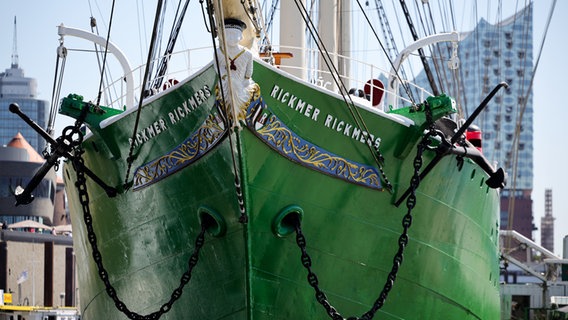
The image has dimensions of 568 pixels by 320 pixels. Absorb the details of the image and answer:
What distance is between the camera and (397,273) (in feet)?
50.6

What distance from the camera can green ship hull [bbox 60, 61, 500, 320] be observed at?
547 inches

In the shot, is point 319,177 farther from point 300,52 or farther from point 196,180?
point 300,52

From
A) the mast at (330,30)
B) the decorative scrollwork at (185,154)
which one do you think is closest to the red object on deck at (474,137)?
the mast at (330,30)

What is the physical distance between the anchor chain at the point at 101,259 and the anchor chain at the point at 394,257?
119cm

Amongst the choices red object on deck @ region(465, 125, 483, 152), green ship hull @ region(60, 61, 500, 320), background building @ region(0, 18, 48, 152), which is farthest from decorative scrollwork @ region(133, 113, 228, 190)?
background building @ region(0, 18, 48, 152)

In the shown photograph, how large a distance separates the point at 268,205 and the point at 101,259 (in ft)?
8.98

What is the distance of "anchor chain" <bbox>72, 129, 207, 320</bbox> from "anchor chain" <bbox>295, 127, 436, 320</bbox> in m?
1.19

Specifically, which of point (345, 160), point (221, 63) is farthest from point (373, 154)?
point (221, 63)

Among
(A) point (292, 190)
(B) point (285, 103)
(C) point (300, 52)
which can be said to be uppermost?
(C) point (300, 52)

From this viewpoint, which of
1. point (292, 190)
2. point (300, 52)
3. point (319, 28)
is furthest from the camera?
point (319, 28)

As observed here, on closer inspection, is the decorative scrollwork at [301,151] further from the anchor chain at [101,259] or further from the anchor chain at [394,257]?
the anchor chain at [101,259]

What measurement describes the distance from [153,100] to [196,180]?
1060mm

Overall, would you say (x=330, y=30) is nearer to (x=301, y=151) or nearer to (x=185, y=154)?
(x=301, y=151)

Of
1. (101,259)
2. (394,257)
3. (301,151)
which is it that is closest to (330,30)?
(394,257)
